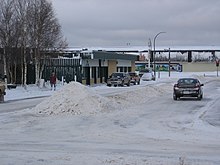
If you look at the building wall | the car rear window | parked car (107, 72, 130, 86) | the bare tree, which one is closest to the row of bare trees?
the bare tree

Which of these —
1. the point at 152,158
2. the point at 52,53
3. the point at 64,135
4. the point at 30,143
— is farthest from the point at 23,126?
the point at 52,53

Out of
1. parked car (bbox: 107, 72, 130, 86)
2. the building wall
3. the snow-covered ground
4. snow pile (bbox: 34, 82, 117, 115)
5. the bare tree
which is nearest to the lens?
the snow-covered ground

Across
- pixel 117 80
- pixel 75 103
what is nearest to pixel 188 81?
pixel 75 103

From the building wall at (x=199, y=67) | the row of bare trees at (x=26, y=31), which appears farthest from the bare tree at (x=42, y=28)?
the building wall at (x=199, y=67)

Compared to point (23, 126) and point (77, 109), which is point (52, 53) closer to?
point (77, 109)

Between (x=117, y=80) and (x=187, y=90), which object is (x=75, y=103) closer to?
(x=187, y=90)

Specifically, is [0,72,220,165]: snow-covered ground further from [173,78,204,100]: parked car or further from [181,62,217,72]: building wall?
[181,62,217,72]: building wall

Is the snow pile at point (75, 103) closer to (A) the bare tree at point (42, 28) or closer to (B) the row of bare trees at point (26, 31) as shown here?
(B) the row of bare trees at point (26, 31)

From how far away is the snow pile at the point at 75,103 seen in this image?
21.1 metres

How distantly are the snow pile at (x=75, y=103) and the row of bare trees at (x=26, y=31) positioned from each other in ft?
70.8

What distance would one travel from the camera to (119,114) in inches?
810

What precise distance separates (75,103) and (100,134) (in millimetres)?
7890

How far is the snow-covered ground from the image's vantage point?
9.70m

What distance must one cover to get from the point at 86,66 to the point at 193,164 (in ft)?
163
